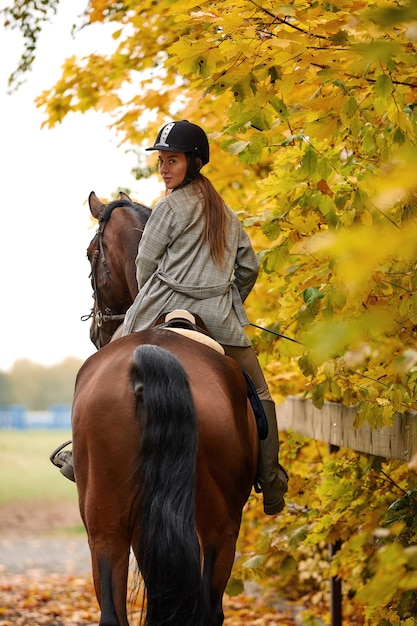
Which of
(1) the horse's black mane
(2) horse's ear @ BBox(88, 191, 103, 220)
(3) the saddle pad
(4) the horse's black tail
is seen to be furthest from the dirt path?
(4) the horse's black tail

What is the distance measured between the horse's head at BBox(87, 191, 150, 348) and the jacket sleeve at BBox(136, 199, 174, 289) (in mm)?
499

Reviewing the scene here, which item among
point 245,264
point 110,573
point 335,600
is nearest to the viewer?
point 110,573

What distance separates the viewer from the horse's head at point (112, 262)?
4652 millimetres

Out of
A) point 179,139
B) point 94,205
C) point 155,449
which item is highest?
point 179,139

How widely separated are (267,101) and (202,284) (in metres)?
0.93

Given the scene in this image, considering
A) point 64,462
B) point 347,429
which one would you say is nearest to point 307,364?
point 347,429

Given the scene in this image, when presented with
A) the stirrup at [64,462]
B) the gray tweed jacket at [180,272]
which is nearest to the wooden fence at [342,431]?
the gray tweed jacket at [180,272]

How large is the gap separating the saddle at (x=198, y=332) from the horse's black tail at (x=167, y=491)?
460 mm

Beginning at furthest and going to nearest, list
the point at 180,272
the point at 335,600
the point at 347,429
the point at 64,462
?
1. the point at 335,600
2. the point at 347,429
3. the point at 64,462
4. the point at 180,272

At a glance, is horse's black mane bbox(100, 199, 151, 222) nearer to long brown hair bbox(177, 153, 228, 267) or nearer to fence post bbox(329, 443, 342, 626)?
long brown hair bbox(177, 153, 228, 267)

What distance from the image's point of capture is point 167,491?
3.26 metres

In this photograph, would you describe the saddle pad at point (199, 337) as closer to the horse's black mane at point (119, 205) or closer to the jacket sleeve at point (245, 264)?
the jacket sleeve at point (245, 264)

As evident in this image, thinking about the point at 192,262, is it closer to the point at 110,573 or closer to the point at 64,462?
the point at 64,462

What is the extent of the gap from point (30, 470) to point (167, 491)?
87.7 feet
